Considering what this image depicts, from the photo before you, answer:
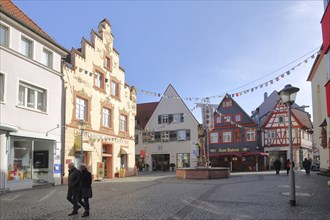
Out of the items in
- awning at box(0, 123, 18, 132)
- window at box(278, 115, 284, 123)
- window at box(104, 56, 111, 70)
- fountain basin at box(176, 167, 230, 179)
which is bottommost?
fountain basin at box(176, 167, 230, 179)

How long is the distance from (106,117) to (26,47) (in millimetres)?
12037

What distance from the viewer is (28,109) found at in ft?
66.8

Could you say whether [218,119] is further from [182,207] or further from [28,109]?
[182,207]

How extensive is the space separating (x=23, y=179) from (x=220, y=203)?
12.3 metres

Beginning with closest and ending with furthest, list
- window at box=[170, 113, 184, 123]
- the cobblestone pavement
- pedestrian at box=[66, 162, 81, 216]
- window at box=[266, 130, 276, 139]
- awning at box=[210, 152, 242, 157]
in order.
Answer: the cobblestone pavement → pedestrian at box=[66, 162, 81, 216] → awning at box=[210, 152, 242, 157] → window at box=[266, 130, 276, 139] → window at box=[170, 113, 184, 123]

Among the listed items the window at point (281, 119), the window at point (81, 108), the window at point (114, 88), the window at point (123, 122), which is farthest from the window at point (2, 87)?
the window at point (281, 119)

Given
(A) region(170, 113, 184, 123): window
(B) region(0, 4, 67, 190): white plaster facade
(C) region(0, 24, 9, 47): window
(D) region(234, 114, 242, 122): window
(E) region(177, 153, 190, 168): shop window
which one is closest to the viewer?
(B) region(0, 4, 67, 190): white plaster facade

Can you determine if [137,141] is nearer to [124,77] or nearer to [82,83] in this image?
[124,77]

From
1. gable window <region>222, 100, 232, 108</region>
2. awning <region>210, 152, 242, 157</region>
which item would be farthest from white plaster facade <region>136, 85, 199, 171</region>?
gable window <region>222, 100, 232, 108</region>

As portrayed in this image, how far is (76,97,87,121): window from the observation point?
26484mm

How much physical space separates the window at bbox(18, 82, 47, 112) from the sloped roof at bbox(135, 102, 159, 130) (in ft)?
112

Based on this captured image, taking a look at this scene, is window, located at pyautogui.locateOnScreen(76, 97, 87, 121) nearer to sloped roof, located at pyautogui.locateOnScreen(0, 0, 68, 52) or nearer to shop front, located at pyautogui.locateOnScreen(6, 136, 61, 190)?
shop front, located at pyautogui.locateOnScreen(6, 136, 61, 190)

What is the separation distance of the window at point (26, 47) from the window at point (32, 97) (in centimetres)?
184

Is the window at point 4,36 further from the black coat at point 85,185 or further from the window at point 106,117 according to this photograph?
the window at point 106,117
